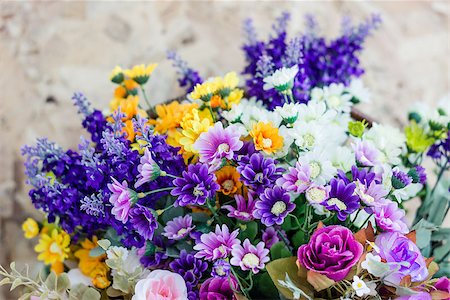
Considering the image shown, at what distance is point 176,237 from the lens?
66 centimetres

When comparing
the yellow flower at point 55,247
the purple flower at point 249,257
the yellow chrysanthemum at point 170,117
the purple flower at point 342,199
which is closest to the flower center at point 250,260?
the purple flower at point 249,257

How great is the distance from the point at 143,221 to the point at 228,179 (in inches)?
5.1

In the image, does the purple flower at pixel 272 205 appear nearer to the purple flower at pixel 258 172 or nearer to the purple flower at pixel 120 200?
the purple flower at pixel 258 172

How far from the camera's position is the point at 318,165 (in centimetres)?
62

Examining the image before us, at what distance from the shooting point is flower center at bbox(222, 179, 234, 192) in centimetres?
68

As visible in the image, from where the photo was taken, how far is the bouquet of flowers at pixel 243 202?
1.97 feet

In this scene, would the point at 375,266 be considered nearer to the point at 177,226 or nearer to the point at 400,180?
the point at 400,180

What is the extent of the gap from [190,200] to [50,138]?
1.74 feet

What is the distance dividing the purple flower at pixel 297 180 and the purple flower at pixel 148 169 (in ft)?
0.47

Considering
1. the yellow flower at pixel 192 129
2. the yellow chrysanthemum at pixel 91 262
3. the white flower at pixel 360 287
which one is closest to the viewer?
the white flower at pixel 360 287

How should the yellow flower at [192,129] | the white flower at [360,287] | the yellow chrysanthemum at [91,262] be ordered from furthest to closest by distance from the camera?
the yellow chrysanthemum at [91,262] < the yellow flower at [192,129] < the white flower at [360,287]

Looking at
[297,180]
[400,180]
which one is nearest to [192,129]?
[297,180]

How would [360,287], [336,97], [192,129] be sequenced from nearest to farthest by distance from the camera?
[360,287]
[192,129]
[336,97]

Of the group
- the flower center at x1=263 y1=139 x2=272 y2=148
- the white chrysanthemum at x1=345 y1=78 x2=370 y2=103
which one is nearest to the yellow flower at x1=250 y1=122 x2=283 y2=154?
the flower center at x1=263 y1=139 x2=272 y2=148
